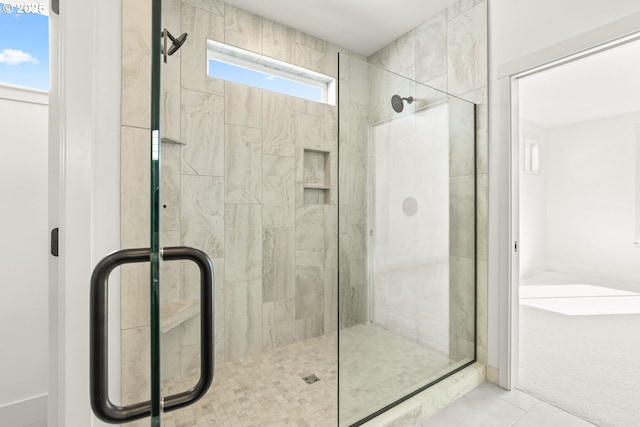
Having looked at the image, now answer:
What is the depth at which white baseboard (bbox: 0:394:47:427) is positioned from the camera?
1.38m

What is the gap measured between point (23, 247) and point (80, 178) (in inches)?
37.5

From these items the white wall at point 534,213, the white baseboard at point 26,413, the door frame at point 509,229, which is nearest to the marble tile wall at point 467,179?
the door frame at point 509,229

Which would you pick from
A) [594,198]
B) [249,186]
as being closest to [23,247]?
[249,186]

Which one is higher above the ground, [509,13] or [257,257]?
[509,13]

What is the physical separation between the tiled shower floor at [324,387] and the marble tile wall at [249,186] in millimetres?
301

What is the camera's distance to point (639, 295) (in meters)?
3.83

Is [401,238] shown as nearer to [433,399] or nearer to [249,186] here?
[433,399]

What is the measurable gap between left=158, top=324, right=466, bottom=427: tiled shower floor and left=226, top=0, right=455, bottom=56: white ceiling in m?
2.25

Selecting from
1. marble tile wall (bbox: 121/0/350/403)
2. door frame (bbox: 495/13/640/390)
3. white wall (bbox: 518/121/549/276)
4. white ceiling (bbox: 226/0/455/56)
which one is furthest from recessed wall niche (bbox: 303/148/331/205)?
white wall (bbox: 518/121/549/276)

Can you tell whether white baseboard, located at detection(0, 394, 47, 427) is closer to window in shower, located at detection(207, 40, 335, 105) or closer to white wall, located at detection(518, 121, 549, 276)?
window in shower, located at detection(207, 40, 335, 105)

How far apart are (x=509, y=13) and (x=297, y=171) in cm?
178

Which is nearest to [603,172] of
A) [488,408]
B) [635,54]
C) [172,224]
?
[635,54]

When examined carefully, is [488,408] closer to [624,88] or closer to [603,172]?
[624,88]

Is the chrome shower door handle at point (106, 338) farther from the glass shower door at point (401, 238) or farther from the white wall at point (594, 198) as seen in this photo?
the white wall at point (594, 198)
